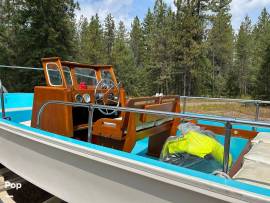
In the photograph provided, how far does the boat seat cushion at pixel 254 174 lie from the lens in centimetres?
160

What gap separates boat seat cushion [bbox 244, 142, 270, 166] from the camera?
1.91 metres

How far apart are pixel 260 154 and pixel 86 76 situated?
2737 millimetres

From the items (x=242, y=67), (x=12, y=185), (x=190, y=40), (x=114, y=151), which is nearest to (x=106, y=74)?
(x=12, y=185)

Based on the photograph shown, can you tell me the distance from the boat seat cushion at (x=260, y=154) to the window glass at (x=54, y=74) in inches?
94.0

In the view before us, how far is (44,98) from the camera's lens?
3229 millimetres

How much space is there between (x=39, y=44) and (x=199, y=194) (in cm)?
1957

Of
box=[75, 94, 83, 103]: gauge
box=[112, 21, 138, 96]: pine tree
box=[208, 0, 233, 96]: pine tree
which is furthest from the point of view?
box=[112, 21, 138, 96]: pine tree

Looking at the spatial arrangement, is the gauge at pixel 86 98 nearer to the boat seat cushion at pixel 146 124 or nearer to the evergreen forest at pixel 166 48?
the boat seat cushion at pixel 146 124

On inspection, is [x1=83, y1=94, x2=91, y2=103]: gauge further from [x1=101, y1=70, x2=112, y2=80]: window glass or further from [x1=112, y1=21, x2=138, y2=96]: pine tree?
[x1=112, y1=21, x2=138, y2=96]: pine tree

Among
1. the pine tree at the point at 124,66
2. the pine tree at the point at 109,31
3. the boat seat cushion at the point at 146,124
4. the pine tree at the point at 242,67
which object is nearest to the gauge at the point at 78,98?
the boat seat cushion at the point at 146,124

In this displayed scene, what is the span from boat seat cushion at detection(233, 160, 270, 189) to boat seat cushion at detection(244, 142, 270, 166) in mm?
57

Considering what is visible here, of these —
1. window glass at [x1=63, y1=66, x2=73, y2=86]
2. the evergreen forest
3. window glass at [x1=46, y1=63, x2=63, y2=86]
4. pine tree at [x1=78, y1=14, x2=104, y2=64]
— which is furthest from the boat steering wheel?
pine tree at [x1=78, y1=14, x2=104, y2=64]

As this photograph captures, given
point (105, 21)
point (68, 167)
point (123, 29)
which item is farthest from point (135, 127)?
point (123, 29)

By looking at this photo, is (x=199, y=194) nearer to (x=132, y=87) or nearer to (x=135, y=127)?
(x=135, y=127)
